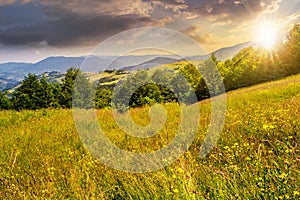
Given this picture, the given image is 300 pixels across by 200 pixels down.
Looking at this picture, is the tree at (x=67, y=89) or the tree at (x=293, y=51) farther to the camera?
the tree at (x=67, y=89)

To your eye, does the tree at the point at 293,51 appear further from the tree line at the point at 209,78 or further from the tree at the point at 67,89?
the tree at the point at 67,89

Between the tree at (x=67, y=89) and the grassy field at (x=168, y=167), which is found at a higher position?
the grassy field at (x=168, y=167)

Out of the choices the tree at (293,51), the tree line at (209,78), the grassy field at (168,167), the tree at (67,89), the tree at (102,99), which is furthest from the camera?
the tree at (67,89)

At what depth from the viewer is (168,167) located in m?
4.08

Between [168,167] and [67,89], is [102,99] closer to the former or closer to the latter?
[168,167]

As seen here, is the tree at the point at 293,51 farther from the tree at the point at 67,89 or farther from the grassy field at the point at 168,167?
the grassy field at the point at 168,167

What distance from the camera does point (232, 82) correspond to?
196ft

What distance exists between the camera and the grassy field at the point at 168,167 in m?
2.95

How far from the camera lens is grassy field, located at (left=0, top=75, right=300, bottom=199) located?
295 cm

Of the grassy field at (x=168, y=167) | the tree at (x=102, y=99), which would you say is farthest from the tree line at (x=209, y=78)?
the grassy field at (x=168, y=167)

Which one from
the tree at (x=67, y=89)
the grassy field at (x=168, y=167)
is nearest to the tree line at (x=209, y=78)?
the tree at (x=67, y=89)

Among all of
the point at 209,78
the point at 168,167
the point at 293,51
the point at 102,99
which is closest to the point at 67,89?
the point at 209,78

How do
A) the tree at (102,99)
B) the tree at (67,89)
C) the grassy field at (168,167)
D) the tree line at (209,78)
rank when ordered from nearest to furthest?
1. the grassy field at (168,167)
2. the tree at (102,99)
3. the tree line at (209,78)
4. the tree at (67,89)

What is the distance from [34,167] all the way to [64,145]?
1.60 metres
